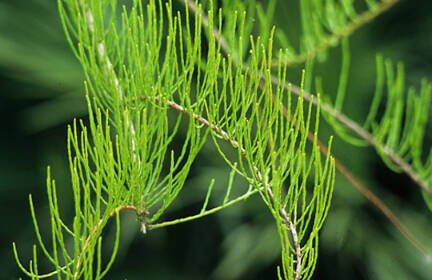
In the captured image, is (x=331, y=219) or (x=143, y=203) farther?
(x=331, y=219)

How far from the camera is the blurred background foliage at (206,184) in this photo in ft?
4.15

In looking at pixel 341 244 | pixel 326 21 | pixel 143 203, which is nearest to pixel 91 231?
pixel 143 203

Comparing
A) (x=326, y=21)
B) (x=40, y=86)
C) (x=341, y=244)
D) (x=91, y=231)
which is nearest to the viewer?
(x=91, y=231)

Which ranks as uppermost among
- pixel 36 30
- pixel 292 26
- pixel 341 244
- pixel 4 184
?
pixel 36 30

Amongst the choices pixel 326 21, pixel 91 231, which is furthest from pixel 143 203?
pixel 326 21

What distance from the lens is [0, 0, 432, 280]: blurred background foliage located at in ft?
4.15

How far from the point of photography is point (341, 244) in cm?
124

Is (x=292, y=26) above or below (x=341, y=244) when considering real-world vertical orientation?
above

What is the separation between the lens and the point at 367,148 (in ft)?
4.27

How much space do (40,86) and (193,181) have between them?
1.10ft

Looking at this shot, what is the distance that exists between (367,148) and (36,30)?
62 cm

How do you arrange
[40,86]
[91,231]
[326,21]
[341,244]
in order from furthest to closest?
1. [40,86]
2. [341,244]
3. [326,21]
4. [91,231]

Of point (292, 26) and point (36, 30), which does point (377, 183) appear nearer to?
point (292, 26)

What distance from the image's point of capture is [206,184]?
1.28 m
